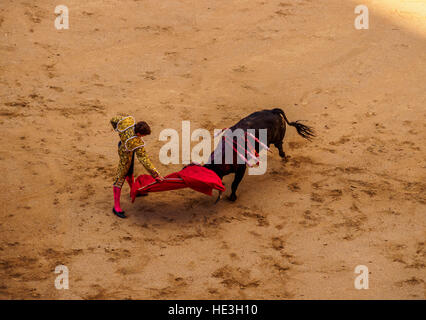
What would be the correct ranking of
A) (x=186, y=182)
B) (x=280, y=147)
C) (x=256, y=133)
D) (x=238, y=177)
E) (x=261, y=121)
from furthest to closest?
(x=280, y=147)
(x=261, y=121)
(x=256, y=133)
(x=238, y=177)
(x=186, y=182)

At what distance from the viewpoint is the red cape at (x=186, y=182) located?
6.10 meters

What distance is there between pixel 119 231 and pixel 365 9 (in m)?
7.49

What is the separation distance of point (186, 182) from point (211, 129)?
1.94 m

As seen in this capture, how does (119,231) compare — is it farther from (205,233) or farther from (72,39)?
(72,39)

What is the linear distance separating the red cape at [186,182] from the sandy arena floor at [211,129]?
1.10ft

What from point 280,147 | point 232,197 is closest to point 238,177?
point 232,197

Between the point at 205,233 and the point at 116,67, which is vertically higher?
the point at 116,67

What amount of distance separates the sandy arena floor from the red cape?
0.33 m

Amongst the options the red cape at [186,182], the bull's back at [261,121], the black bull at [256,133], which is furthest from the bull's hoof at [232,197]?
the bull's back at [261,121]

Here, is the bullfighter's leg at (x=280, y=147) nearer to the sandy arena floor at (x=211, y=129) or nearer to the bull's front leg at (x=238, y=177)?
the sandy arena floor at (x=211, y=129)

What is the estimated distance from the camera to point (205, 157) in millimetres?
7418

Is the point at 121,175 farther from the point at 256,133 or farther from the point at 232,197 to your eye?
the point at 256,133

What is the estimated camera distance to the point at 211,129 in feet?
26.0

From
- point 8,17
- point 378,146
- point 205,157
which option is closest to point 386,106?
point 378,146
